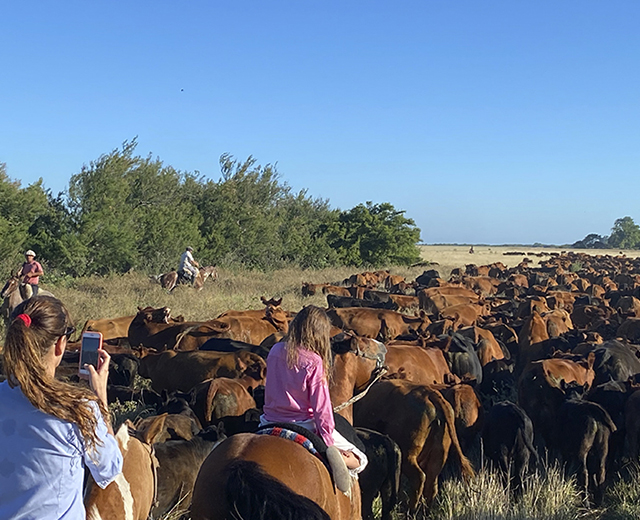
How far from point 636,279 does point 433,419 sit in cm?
2646

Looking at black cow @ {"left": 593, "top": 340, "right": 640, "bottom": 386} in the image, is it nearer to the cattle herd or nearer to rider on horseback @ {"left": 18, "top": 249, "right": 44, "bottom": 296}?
the cattle herd

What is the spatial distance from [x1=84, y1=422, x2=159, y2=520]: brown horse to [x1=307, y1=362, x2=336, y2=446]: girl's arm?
3.46ft

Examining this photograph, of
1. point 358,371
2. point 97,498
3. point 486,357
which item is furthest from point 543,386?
point 97,498

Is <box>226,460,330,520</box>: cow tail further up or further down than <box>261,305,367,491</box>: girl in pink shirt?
further down

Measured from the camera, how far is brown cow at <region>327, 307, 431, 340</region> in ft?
47.9

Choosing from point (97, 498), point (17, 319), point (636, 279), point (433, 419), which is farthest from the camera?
point (636, 279)

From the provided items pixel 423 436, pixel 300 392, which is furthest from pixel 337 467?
pixel 423 436

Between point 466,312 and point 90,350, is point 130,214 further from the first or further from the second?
point 90,350

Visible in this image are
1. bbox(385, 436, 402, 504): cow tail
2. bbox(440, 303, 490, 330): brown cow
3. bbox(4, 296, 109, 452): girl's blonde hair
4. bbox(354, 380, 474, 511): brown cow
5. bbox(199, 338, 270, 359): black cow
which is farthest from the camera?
bbox(440, 303, 490, 330): brown cow

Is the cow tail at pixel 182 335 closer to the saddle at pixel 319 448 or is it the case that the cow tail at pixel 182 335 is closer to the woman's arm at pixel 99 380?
the saddle at pixel 319 448

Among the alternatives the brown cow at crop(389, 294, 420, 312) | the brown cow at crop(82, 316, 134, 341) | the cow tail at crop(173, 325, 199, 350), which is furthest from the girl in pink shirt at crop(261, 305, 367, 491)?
the brown cow at crop(389, 294, 420, 312)

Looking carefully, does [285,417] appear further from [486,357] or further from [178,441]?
[486,357]

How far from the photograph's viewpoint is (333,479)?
158 inches

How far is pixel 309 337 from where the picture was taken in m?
4.16
